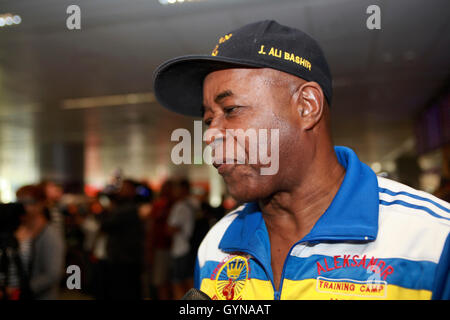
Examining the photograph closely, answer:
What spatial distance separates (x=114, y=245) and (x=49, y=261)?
3.20 feet

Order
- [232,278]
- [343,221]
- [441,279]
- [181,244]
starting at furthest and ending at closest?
[181,244]
[232,278]
[343,221]
[441,279]

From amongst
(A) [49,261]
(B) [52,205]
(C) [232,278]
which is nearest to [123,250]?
(A) [49,261]

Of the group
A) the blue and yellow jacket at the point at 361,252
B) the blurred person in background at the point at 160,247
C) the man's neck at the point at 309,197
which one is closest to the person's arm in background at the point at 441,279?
the blue and yellow jacket at the point at 361,252

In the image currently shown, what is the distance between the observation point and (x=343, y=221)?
715mm

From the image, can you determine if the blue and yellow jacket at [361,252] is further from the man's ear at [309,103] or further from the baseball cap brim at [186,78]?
the baseball cap brim at [186,78]

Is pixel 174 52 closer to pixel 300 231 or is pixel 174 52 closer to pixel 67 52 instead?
pixel 67 52

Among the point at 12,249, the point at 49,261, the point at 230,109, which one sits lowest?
the point at 49,261

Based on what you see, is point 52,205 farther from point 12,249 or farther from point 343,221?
point 343,221

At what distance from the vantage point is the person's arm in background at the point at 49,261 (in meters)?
2.09

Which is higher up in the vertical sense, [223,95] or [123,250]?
[223,95]

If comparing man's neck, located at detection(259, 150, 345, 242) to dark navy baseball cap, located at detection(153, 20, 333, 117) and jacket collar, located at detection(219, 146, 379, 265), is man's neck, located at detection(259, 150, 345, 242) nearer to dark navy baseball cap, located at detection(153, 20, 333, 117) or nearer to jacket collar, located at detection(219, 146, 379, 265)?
jacket collar, located at detection(219, 146, 379, 265)

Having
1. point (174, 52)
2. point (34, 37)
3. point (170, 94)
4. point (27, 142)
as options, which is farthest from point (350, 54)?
point (27, 142)

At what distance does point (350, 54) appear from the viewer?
2.79 m

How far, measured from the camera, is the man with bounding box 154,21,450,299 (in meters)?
0.66
